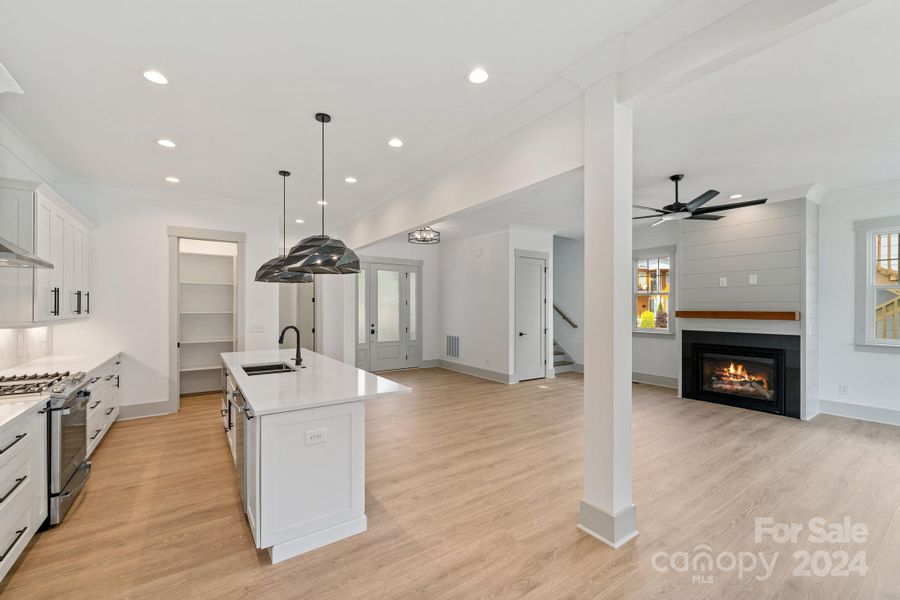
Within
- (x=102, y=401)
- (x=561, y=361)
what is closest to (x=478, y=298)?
(x=561, y=361)

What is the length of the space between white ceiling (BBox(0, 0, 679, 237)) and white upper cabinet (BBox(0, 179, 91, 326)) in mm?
613

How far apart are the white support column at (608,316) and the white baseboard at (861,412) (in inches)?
182

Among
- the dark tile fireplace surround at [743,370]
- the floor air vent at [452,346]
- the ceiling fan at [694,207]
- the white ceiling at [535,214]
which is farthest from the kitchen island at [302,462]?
the floor air vent at [452,346]

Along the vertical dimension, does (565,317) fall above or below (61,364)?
above

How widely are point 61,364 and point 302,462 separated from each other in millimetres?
3147

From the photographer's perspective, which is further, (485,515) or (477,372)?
(477,372)

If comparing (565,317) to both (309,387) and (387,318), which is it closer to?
(387,318)

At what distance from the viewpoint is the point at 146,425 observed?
15.3ft

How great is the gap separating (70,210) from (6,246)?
7.84 feet

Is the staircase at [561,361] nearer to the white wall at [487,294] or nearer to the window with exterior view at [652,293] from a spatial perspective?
the white wall at [487,294]

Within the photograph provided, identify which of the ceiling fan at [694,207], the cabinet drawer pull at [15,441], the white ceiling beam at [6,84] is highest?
the white ceiling beam at [6,84]

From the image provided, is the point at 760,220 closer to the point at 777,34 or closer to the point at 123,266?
the point at 777,34

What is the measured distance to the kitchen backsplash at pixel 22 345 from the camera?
3.39 m

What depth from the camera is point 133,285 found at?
500cm
